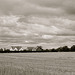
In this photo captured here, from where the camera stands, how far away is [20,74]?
1820cm

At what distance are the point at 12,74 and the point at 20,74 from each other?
96 cm

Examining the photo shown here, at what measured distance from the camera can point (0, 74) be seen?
55.2ft

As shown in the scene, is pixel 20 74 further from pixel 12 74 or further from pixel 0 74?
pixel 0 74

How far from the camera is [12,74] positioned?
57.7ft

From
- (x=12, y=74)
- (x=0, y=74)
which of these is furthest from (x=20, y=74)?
(x=0, y=74)

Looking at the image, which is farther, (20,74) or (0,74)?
(20,74)

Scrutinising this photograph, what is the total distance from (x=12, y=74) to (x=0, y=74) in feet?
4.25

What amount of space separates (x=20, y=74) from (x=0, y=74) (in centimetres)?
226
